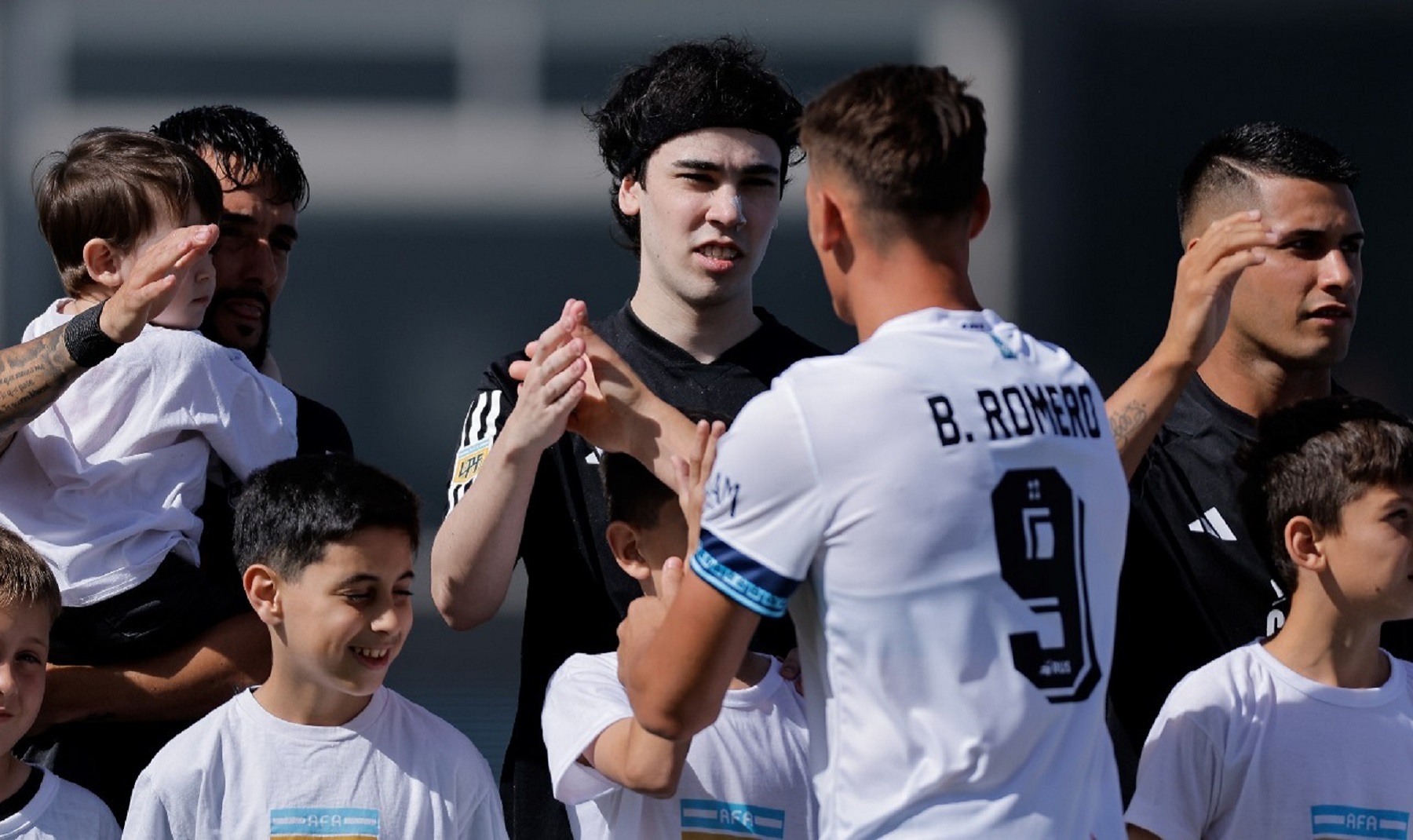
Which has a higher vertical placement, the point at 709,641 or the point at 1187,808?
the point at 709,641

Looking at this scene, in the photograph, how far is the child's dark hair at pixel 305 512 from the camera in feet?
8.48

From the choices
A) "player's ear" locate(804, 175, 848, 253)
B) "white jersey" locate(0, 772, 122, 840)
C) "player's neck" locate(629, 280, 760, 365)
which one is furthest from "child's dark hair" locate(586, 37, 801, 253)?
"white jersey" locate(0, 772, 122, 840)

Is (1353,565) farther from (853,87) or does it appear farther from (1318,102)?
→ (1318,102)

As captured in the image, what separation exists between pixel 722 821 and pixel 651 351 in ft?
2.50

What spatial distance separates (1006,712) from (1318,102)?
4564 mm

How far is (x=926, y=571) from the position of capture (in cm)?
179

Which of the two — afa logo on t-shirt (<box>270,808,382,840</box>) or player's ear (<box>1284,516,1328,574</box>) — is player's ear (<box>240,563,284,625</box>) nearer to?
afa logo on t-shirt (<box>270,808,382,840</box>)

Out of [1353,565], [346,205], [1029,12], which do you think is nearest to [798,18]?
[1029,12]

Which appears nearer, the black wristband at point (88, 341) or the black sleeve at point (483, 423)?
the black wristband at point (88, 341)

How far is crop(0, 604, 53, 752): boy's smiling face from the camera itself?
2494 millimetres

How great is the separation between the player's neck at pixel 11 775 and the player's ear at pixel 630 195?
1223 mm

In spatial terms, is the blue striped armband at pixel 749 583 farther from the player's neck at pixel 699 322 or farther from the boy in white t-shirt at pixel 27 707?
the boy in white t-shirt at pixel 27 707

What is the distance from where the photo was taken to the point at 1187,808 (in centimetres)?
243

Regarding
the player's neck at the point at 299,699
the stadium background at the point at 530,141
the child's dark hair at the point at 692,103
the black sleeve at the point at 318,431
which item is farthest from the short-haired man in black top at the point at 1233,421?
the stadium background at the point at 530,141
